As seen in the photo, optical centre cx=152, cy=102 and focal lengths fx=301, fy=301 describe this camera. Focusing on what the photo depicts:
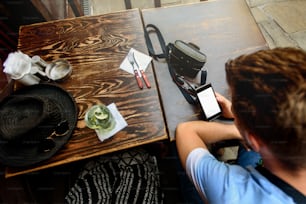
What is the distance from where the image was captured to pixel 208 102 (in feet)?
3.88

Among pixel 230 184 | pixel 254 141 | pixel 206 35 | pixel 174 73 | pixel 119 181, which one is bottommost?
pixel 119 181

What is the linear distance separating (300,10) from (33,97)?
7.29 feet

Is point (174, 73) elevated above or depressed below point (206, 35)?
below

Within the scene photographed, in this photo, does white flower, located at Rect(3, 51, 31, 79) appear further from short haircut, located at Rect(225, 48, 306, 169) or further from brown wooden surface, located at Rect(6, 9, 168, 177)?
short haircut, located at Rect(225, 48, 306, 169)

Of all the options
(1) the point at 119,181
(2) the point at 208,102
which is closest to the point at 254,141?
(2) the point at 208,102

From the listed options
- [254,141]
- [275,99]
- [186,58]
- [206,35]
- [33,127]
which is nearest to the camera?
[275,99]

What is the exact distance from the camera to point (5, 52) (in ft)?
6.04

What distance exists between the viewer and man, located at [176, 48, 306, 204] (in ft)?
2.40

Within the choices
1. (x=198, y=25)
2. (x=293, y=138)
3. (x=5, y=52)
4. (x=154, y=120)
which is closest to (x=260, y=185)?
(x=293, y=138)

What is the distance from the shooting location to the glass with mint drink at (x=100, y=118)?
1.15 metres

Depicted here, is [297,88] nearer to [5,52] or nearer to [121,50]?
[121,50]

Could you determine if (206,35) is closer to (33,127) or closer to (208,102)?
(208,102)

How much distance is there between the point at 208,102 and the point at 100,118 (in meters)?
0.42

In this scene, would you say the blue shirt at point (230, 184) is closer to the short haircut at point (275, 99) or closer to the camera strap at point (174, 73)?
the short haircut at point (275, 99)
